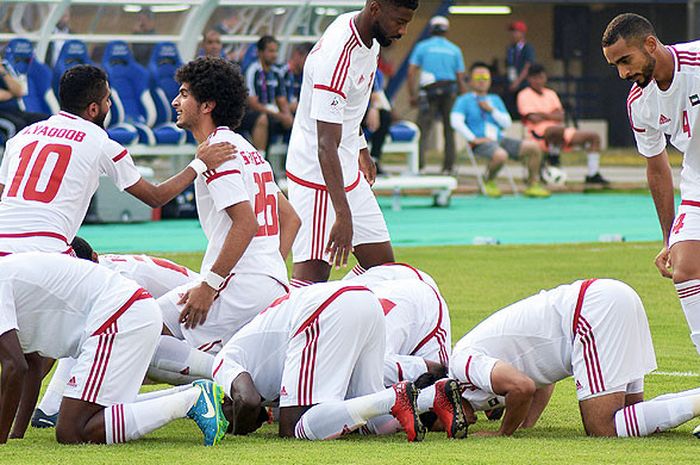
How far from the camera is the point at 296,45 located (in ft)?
74.0

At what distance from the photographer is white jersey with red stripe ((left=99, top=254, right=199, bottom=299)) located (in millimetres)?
8148

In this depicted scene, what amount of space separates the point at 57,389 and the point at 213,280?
3.09 ft

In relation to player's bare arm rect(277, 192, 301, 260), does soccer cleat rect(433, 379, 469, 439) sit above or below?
below

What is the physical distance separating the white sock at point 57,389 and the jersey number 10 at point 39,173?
87 cm

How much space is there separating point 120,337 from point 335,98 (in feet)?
8.02

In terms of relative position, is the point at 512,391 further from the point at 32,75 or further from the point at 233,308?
the point at 32,75

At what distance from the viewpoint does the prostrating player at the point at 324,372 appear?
6578 millimetres

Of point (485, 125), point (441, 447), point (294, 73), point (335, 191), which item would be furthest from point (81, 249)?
point (485, 125)

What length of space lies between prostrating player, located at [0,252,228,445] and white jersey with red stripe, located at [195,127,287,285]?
76 centimetres

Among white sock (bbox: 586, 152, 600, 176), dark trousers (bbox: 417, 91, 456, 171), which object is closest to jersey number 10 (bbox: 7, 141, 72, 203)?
dark trousers (bbox: 417, 91, 456, 171)

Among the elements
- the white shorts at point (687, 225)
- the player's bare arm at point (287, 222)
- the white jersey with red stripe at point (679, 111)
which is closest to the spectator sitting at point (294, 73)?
the player's bare arm at point (287, 222)

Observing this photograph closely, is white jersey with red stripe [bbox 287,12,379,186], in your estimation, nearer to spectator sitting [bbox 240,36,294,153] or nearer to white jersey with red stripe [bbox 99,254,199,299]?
white jersey with red stripe [bbox 99,254,199,299]

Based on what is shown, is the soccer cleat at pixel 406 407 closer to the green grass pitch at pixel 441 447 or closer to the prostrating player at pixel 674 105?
the green grass pitch at pixel 441 447

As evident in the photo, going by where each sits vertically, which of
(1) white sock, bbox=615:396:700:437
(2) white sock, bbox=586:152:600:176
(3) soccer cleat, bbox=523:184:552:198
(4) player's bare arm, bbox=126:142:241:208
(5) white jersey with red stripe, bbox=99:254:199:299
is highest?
(4) player's bare arm, bbox=126:142:241:208
